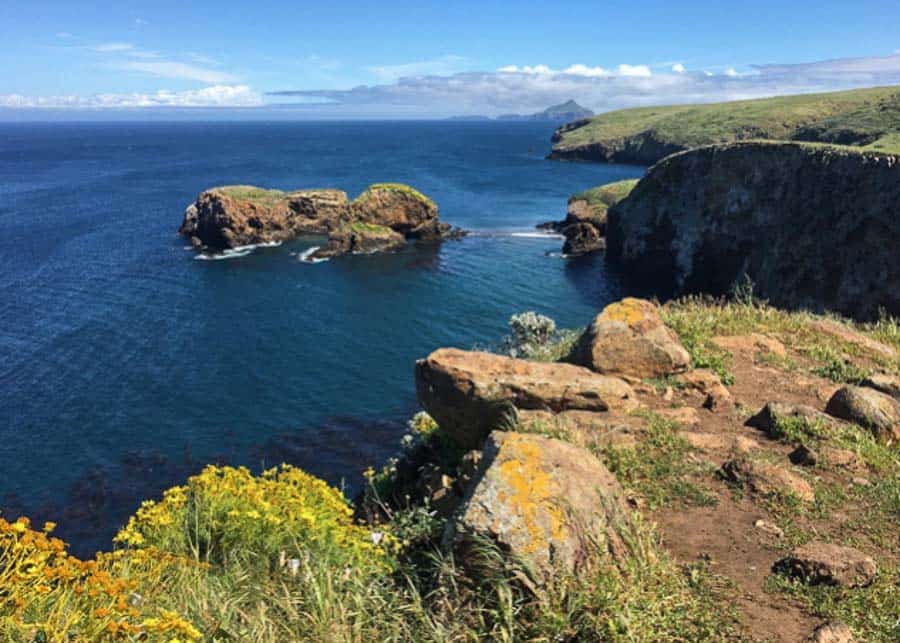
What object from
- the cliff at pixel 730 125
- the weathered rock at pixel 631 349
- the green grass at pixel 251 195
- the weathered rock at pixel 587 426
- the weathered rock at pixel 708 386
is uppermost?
the cliff at pixel 730 125

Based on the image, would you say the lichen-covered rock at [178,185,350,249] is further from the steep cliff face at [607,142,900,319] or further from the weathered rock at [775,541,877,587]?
the weathered rock at [775,541,877,587]

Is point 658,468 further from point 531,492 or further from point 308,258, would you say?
point 308,258

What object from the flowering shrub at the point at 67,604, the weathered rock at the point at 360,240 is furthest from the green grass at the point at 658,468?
the weathered rock at the point at 360,240

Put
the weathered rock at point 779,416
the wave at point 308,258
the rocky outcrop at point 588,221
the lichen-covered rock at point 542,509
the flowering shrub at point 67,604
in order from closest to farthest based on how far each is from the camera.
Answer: the flowering shrub at point 67,604 → the lichen-covered rock at point 542,509 → the weathered rock at point 779,416 → the wave at point 308,258 → the rocky outcrop at point 588,221

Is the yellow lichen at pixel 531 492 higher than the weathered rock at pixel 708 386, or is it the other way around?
the yellow lichen at pixel 531 492

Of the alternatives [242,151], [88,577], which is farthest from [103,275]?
[242,151]

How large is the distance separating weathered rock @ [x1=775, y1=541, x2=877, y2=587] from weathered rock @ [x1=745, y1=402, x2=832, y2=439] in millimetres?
3201

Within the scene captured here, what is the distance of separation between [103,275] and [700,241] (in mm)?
51755

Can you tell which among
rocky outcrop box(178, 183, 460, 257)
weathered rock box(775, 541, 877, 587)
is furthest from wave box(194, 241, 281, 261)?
weathered rock box(775, 541, 877, 587)

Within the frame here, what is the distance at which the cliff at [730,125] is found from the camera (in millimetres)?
104812

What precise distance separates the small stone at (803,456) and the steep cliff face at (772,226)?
31.9 metres

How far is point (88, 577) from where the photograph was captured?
4.83 meters

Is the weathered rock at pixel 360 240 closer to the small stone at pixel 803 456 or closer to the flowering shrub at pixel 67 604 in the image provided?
the small stone at pixel 803 456

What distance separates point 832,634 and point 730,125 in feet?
526
